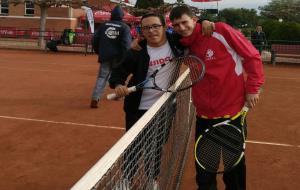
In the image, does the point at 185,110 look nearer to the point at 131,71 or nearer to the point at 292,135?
the point at 131,71

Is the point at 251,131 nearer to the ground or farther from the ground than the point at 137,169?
nearer to the ground

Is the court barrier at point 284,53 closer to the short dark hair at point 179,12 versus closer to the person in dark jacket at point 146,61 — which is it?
the person in dark jacket at point 146,61

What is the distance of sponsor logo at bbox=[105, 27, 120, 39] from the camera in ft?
29.8

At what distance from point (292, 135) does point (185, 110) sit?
96.4 inches

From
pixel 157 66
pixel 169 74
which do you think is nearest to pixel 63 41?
pixel 169 74

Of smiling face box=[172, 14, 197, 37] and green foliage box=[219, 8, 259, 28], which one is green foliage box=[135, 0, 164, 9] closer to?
green foliage box=[219, 8, 259, 28]

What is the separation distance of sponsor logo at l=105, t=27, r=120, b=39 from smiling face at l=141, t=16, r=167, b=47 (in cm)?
497

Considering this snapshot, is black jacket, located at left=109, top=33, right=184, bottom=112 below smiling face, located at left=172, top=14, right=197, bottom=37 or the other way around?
below

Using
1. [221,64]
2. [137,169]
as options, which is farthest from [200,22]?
[137,169]

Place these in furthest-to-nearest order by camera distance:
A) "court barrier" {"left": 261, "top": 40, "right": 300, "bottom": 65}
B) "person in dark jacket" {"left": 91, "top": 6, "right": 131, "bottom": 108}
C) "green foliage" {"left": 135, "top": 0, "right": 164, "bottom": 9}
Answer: "green foliage" {"left": 135, "top": 0, "right": 164, "bottom": 9}
"court barrier" {"left": 261, "top": 40, "right": 300, "bottom": 65}
"person in dark jacket" {"left": 91, "top": 6, "right": 131, "bottom": 108}

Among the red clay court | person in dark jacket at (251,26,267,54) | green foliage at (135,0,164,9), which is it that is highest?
green foliage at (135,0,164,9)

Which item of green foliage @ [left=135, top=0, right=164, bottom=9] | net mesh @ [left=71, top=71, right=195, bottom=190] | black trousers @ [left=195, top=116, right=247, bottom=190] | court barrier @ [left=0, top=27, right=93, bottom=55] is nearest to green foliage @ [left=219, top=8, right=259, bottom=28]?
green foliage @ [left=135, top=0, right=164, bottom=9]

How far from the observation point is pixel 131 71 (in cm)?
440

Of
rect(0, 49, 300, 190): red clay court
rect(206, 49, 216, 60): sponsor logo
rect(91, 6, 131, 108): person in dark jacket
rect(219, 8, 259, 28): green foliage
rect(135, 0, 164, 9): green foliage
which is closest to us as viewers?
rect(206, 49, 216, 60): sponsor logo
